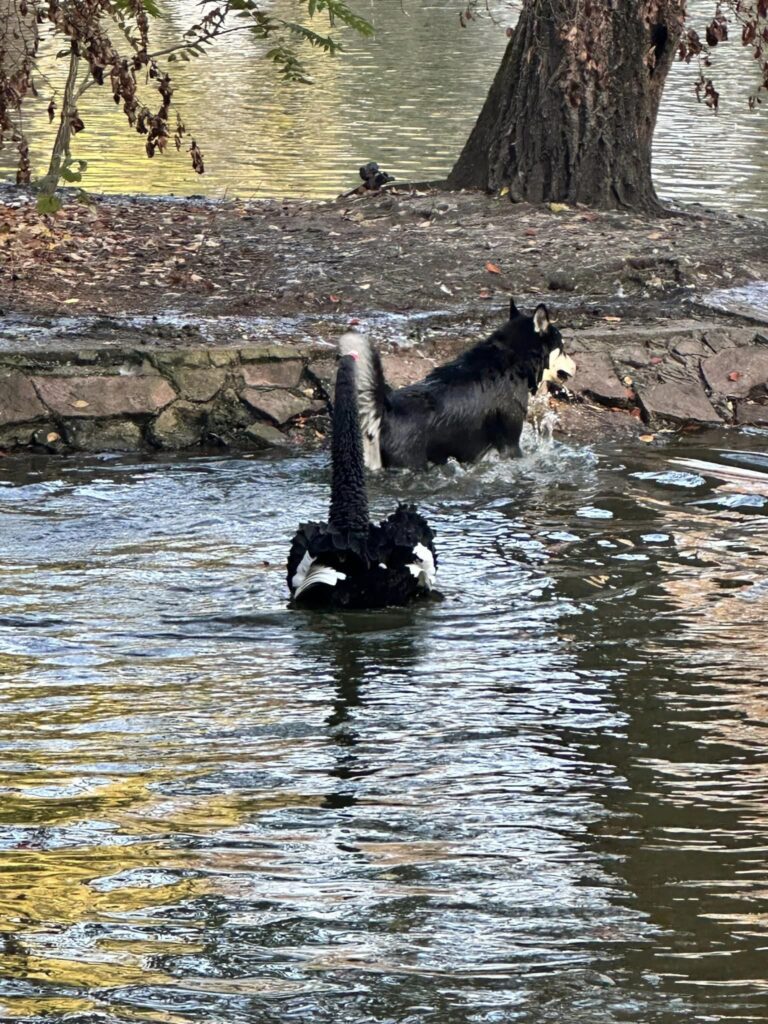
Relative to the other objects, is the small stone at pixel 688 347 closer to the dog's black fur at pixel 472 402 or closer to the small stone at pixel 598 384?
the small stone at pixel 598 384

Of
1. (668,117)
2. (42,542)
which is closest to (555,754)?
→ (42,542)

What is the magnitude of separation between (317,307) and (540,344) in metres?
2.09

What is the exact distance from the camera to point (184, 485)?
359 inches

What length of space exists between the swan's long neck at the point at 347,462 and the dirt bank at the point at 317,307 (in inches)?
111

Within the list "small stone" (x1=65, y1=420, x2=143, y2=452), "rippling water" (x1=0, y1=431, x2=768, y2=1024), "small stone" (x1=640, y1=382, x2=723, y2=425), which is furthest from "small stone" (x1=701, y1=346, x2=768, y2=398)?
"small stone" (x1=65, y1=420, x2=143, y2=452)

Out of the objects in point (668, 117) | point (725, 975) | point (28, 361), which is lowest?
point (725, 975)

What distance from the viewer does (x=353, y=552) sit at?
688cm

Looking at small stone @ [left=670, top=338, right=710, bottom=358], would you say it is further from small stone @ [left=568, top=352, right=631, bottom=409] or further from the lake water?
the lake water

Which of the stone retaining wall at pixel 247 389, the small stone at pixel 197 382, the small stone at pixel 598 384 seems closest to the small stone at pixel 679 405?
the stone retaining wall at pixel 247 389

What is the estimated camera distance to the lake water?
18172 millimetres

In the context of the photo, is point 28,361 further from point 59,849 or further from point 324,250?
point 59,849

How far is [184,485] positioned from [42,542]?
1363 millimetres

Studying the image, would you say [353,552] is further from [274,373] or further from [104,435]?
[274,373]

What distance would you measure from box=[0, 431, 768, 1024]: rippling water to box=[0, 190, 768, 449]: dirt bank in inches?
52.2
